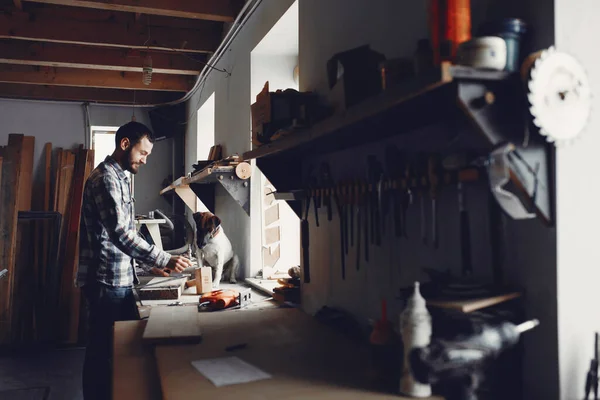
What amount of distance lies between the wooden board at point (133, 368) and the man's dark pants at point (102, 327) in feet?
2.07

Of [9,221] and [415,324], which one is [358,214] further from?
[9,221]

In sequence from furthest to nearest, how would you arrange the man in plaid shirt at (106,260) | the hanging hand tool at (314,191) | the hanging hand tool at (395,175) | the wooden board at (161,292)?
1. the wooden board at (161,292)
2. the man in plaid shirt at (106,260)
3. the hanging hand tool at (314,191)
4. the hanging hand tool at (395,175)

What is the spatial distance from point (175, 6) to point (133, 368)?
9.05ft

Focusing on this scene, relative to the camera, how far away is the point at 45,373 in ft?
13.8

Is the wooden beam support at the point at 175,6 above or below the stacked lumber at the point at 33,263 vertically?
above

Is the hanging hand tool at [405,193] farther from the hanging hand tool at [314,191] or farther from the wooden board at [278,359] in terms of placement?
the hanging hand tool at [314,191]

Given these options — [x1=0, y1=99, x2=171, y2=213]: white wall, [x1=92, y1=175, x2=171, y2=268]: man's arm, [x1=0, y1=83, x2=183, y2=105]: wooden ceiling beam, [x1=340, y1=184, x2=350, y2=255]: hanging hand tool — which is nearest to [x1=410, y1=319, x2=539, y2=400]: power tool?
[x1=340, y1=184, x2=350, y2=255]: hanging hand tool

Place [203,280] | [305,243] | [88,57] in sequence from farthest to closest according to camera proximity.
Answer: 1. [88,57]
2. [203,280]
3. [305,243]

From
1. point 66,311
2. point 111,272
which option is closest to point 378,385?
point 111,272

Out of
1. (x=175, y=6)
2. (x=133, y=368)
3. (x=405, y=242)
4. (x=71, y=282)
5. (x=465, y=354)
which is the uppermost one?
(x=175, y=6)

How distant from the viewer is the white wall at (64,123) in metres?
6.90

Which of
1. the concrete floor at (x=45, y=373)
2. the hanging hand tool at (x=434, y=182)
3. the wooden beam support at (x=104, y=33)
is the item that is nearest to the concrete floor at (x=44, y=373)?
the concrete floor at (x=45, y=373)

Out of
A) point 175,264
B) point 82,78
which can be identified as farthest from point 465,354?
point 82,78

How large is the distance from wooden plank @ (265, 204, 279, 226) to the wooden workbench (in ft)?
3.90
